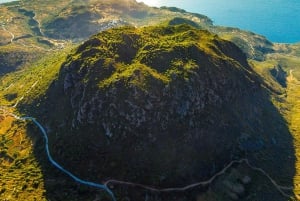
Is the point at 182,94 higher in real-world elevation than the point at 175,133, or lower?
higher

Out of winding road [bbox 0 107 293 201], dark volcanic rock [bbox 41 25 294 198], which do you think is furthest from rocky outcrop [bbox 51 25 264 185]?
winding road [bbox 0 107 293 201]

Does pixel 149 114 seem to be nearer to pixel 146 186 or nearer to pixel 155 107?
pixel 155 107

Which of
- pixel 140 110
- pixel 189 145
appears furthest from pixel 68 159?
pixel 189 145

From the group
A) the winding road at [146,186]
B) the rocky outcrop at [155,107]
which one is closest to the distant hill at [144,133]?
the rocky outcrop at [155,107]

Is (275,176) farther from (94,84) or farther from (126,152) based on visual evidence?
(94,84)

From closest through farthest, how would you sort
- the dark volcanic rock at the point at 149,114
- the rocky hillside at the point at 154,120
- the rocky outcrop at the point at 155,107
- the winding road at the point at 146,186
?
the winding road at the point at 146,186, the rocky hillside at the point at 154,120, the dark volcanic rock at the point at 149,114, the rocky outcrop at the point at 155,107

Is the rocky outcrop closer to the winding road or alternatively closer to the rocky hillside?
the rocky hillside

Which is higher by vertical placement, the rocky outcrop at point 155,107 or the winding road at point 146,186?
the rocky outcrop at point 155,107

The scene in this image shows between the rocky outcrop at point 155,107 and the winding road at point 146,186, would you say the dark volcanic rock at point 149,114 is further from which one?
the winding road at point 146,186
